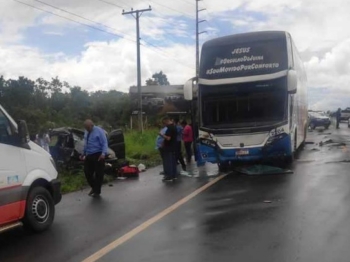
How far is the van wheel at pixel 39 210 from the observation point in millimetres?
6711

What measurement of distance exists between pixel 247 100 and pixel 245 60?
1131mm

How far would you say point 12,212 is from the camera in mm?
6336

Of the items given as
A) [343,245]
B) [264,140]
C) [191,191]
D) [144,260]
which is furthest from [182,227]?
[264,140]

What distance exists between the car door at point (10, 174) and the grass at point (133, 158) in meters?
4.65

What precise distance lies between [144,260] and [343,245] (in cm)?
232

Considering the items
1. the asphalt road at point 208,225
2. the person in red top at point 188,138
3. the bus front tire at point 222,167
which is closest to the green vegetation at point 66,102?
the person in red top at point 188,138

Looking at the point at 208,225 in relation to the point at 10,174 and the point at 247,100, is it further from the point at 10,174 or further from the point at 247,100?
the point at 247,100

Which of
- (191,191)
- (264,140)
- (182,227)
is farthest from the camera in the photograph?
(264,140)

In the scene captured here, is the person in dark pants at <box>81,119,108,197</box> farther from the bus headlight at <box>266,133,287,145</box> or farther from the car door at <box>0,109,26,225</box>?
the bus headlight at <box>266,133,287,145</box>

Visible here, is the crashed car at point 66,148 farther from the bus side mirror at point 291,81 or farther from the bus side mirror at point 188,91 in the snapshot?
the bus side mirror at point 291,81

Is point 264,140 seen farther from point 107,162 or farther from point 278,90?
point 107,162

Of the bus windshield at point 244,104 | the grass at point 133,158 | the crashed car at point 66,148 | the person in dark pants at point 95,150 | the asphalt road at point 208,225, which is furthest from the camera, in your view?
the crashed car at point 66,148

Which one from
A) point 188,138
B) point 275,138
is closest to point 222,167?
point 275,138

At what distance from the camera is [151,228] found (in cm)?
677
